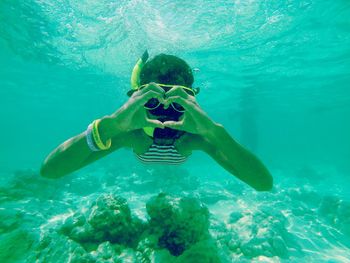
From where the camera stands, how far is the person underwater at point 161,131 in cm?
255

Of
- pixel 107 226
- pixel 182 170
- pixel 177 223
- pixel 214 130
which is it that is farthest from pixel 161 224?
pixel 182 170

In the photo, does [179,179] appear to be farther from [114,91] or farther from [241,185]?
[114,91]

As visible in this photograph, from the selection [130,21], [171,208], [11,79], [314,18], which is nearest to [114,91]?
[11,79]

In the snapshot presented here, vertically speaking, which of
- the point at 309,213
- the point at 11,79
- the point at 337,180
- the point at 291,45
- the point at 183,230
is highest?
the point at 11,79

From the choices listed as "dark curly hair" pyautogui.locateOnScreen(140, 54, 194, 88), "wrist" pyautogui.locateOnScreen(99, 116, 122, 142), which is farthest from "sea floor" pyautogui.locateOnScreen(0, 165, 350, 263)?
"dark curly hair" pyautogui.locateOnScreen(140, 54, 194, 88)

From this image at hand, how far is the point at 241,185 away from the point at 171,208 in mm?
13731

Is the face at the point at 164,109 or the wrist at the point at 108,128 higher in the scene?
the face at the point at 164,109

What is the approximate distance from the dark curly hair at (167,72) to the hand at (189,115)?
0.52 metres

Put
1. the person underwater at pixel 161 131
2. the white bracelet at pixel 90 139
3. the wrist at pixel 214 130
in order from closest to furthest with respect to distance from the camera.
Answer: the person underwater at pixel 161 131 < the wrist at pixel 214 130 < the white bracelet at pixel 90 139

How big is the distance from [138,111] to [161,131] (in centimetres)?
62

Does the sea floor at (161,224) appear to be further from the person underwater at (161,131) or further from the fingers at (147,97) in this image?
the fingers at (147,97)

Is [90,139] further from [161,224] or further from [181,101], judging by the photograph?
[161,224]

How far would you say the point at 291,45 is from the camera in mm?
17438

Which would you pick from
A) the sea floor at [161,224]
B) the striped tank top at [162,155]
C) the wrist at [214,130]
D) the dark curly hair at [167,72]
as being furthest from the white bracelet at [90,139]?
the sea floor at [161,224]
